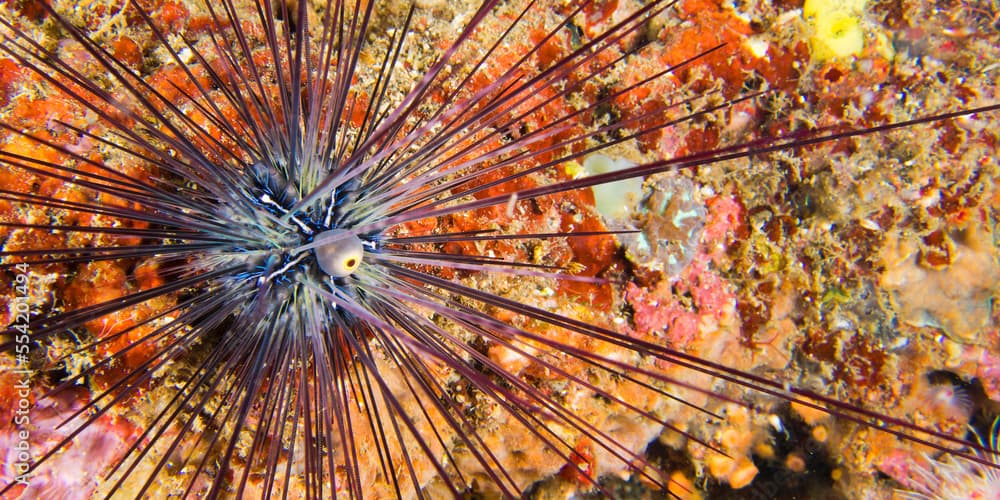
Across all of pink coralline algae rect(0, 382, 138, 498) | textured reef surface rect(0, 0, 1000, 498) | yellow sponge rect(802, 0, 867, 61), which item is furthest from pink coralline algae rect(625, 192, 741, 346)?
pink coralline algae rect(0, 382, 138, 498)

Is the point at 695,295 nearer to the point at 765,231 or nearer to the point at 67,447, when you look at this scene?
the point at 765,231

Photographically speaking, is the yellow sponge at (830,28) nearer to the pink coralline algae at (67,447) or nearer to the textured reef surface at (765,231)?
the textured reef surface at (765,231)

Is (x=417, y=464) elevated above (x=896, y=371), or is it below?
above

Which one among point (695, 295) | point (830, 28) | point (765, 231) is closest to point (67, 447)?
point (695, 295)

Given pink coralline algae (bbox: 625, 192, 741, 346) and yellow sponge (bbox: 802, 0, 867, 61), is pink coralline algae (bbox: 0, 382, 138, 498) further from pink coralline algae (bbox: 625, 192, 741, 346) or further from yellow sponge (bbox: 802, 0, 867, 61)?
yellow sponge (bbox: 802, 0, 867, 61)

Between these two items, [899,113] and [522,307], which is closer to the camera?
[522,307]

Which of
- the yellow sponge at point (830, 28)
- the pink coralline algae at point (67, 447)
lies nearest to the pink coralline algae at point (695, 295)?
the yellow sponge at point (830, 28)

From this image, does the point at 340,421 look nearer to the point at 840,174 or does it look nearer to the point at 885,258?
the point at 840,174

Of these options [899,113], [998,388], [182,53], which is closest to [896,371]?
[998,388]

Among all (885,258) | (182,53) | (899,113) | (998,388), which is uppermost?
(182,53)
